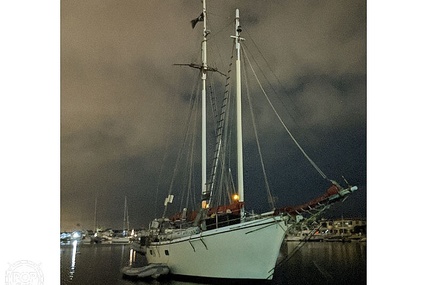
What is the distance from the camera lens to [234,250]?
2477 millimetres

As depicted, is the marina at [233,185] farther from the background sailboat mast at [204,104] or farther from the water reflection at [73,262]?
the water reflection at [73,262]

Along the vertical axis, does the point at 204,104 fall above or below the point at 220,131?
above

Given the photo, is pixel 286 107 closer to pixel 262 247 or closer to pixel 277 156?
pixel 277 156

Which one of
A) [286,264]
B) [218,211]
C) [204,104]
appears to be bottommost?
[286,264]

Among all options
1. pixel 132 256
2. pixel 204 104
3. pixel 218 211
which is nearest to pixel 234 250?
pixel 218 211

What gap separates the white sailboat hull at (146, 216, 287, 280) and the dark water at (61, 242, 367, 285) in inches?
2.1

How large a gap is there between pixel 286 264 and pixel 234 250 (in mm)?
232

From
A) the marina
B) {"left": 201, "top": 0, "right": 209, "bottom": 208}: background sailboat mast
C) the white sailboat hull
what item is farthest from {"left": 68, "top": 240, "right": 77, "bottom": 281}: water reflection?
{"left": 201, "top": 0, "right": 209, "bottom": 208}: background sailboat mast

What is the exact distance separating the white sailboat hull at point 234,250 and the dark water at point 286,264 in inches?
2.1

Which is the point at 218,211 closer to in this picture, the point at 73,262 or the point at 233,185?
the point at 233,185

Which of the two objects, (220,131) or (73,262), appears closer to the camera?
(73,262)

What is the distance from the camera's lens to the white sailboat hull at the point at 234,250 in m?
2.43

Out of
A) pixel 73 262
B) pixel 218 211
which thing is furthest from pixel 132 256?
pixel 218 211
